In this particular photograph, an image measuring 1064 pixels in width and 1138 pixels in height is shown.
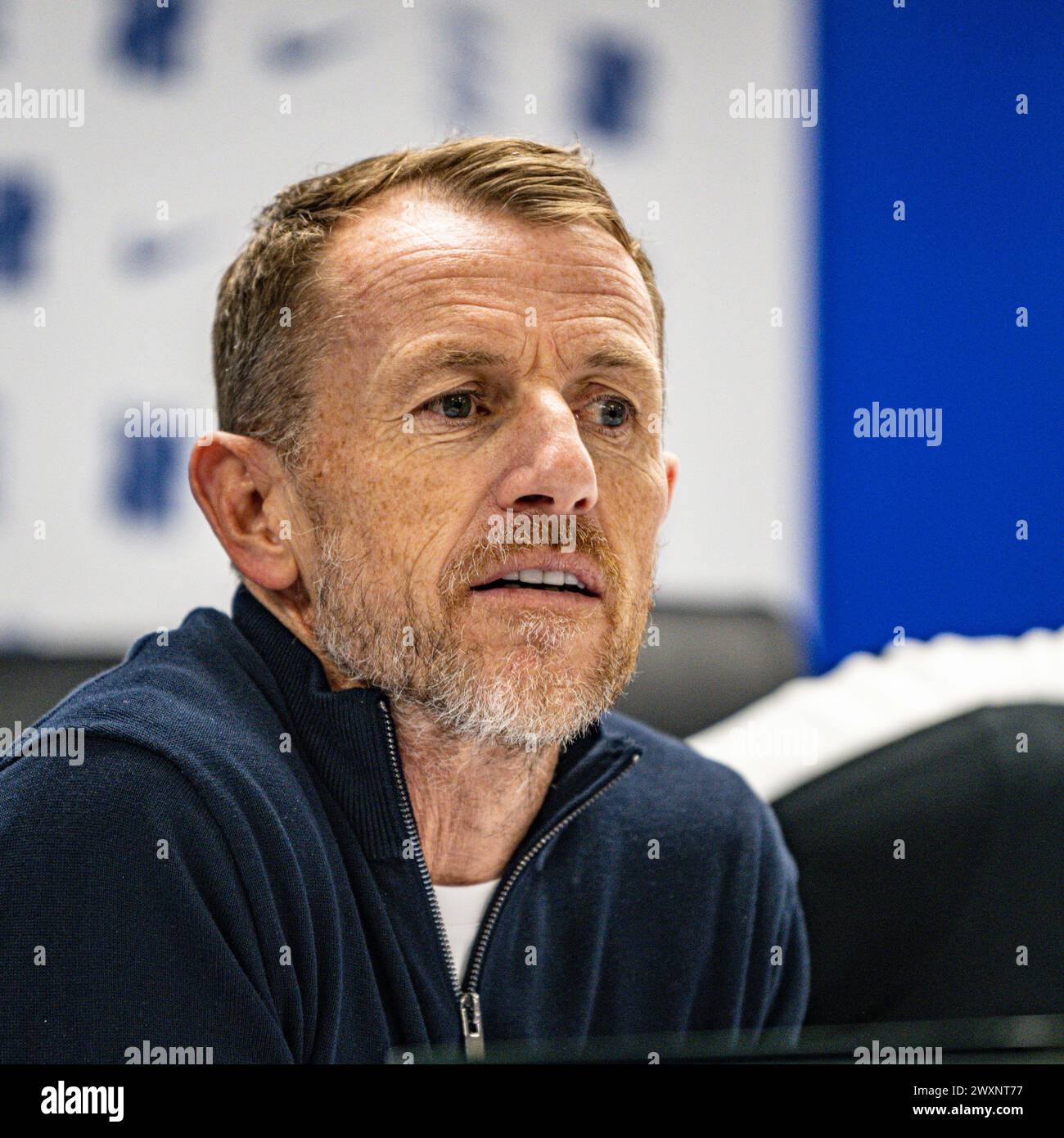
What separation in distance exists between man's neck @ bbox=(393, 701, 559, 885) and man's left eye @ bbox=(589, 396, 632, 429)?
282 millimetres

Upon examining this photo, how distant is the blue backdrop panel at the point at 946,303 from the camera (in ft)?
4.80

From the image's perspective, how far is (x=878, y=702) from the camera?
1.51 metres

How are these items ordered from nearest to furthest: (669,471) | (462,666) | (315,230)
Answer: (462,666) < (315,230) < (669,471)

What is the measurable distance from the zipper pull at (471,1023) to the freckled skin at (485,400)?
264 millimetres

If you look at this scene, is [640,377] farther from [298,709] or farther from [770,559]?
[770,559]

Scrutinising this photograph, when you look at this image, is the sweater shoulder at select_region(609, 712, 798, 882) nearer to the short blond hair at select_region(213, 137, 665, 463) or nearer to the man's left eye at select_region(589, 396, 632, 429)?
the man's left eye at select_region(589, 396, 632, 429)

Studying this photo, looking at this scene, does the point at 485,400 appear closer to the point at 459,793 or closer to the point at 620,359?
the point at 620,359

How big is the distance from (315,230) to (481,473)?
278 mm

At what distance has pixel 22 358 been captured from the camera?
4.09ft

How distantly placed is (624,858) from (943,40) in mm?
990

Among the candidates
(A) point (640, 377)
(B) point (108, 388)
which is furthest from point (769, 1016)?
(B) point (108, 388)

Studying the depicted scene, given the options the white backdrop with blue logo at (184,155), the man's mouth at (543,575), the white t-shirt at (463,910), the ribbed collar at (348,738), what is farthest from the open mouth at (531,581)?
the white backdrop with blue logo at (184,155)

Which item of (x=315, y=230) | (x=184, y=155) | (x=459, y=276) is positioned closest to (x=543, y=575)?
(x=459, y=276)

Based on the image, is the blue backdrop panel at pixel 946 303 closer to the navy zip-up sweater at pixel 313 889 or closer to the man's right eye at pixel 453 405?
the navy zip-up sweater at pixel 313 889
